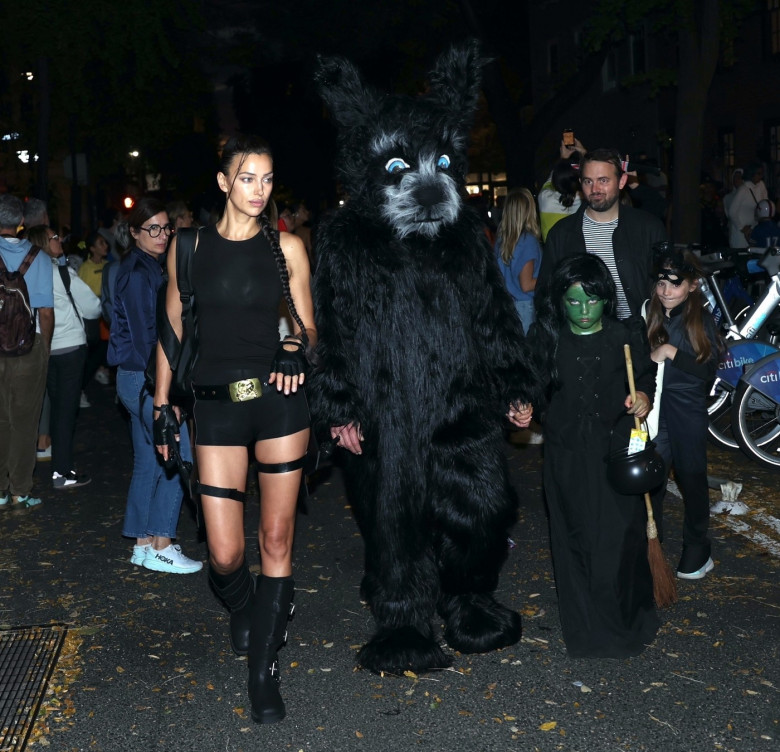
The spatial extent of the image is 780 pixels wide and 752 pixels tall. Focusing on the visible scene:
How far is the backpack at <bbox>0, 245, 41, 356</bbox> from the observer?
791 centimetres

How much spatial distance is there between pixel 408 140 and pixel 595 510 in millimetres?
1882

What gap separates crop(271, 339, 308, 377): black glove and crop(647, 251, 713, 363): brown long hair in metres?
2.29

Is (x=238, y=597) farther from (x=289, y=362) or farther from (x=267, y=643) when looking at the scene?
(x=289, y=362)

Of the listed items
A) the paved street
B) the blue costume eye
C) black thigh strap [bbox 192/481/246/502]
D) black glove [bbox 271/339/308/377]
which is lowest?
the paved street

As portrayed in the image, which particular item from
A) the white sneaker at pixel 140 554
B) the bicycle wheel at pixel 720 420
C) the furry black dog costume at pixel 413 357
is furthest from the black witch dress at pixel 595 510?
the bicycle wheel at pixel 720 420

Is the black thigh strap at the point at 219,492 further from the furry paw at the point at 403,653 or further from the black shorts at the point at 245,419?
the furry paw at the point at 403,653

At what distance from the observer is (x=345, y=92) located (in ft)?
17.0

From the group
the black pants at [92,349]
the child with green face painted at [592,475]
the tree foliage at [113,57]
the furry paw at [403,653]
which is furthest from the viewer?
the tree foliage at [113,57]

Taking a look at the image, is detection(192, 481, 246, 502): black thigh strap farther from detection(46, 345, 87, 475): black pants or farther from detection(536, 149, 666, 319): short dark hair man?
detection(46, 345, 87, 475): black pants

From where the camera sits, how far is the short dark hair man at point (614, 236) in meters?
6.68

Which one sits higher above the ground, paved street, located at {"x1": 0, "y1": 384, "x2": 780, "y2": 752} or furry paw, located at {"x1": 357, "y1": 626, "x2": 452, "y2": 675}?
furry paw, located at {"x1": 357, "y1": 626, "x2": 452, "y2": 675}

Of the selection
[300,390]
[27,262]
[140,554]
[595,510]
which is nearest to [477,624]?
[595,510]

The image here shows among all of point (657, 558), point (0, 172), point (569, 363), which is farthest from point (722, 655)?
point (0, 172)

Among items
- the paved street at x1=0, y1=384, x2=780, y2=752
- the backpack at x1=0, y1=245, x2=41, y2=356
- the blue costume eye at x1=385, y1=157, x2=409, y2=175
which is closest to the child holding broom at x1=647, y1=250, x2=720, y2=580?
the paved street at x1=0, y1=384, x2=780, y2=752
